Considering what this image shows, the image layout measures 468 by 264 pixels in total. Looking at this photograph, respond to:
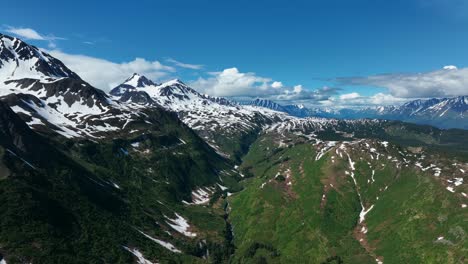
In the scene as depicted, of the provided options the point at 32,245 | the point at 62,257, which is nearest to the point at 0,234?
the point at 32,245

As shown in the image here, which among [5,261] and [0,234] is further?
[0,234]

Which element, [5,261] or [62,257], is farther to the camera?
[62,257]

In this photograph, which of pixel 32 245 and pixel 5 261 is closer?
pixel 5 261

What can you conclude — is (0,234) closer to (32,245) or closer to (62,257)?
(32,245)
